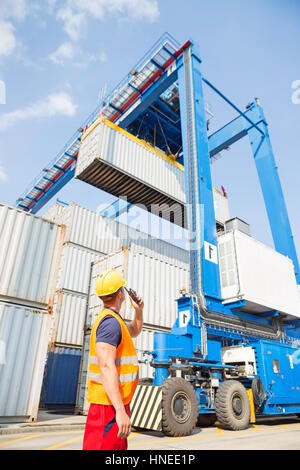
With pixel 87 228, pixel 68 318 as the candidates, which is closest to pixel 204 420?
pixel 68 318

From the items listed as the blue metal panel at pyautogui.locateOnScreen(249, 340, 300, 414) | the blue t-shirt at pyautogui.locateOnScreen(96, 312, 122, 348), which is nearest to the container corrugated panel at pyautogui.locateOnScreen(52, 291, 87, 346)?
the blue metal panel at pyautogui.locateOnScreen(249, 340, 300, 414)

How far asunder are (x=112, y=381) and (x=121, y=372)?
160 mm

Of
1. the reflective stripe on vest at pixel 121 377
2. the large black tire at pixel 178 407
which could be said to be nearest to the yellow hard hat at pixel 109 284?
the reflective stripe on vest at pixel 121 377

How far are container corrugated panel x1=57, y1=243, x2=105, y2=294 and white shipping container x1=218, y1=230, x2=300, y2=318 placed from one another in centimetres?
631

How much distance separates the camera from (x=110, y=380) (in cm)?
176

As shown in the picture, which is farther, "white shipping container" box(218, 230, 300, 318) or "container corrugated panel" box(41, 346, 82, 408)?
"container corrugated panel" box(41, 346, 82, 408)

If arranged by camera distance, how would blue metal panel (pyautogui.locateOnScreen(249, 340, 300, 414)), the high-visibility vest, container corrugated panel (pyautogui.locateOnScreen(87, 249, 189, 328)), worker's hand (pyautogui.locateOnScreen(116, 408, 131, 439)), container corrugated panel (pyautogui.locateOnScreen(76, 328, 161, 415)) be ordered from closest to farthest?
worker's hand (pyautogui.locateOnScreen(116, 408, 131, 439)) → the high-visibility vest → blue metal panel (pyautogui.locateOnScreen(249, 340, 300, 414)) → container corrugated panel (pyautogui.locateOnScreen(76, 328, 161, 415)) → container corrugated panel (pyautogui.locateOnScreen(87, 249, 189, 328))

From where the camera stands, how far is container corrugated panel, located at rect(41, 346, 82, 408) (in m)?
11.6

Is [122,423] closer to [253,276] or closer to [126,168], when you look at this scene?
[253,276]

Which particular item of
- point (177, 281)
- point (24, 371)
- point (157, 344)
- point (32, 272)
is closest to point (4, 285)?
point (32, 272)

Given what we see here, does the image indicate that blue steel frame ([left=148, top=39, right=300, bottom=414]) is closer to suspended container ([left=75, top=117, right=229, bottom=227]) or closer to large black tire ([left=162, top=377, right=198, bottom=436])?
large black tire ([left=162, top=377, right=198, bottom=436])

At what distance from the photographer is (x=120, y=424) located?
1.69 metres

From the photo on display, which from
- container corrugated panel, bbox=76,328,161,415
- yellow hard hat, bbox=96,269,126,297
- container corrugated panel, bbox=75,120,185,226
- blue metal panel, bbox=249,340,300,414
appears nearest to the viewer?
yellow hard hat, bbox=96,269,126,297

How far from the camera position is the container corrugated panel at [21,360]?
21.7 feet
